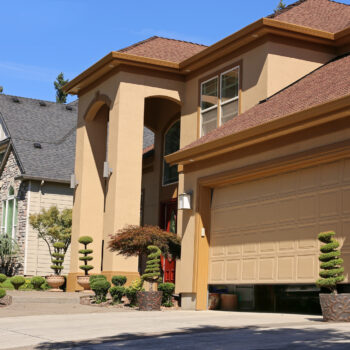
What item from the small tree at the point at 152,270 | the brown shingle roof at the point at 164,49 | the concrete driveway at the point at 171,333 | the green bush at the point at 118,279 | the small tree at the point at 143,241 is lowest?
the concrete driveway at the point at 171,333

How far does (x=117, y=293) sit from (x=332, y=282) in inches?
289

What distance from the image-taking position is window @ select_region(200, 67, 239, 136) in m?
20.9

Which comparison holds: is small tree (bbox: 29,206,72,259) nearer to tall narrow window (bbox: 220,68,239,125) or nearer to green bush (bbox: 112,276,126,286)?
green bush (bbox: 112,276,126,286)

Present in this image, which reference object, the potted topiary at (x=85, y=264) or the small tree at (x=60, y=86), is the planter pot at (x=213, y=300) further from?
the small tree at (x=60, y=86)

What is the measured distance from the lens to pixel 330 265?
13047 mm

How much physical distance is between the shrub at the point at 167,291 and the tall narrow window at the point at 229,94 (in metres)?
5.57

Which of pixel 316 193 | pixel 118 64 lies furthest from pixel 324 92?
pixel 118 64

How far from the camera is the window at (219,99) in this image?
2092 cm

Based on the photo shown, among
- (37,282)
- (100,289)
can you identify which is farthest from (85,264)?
(100,289)

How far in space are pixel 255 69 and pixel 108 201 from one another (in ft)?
22.0

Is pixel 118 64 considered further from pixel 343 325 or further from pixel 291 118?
pixel 343 325

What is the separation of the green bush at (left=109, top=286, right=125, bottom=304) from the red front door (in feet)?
19.5

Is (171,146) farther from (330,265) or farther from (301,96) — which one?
(330,265)

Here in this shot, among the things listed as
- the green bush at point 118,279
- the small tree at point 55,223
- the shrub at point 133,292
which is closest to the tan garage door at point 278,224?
A: the shrub at point 133,292
